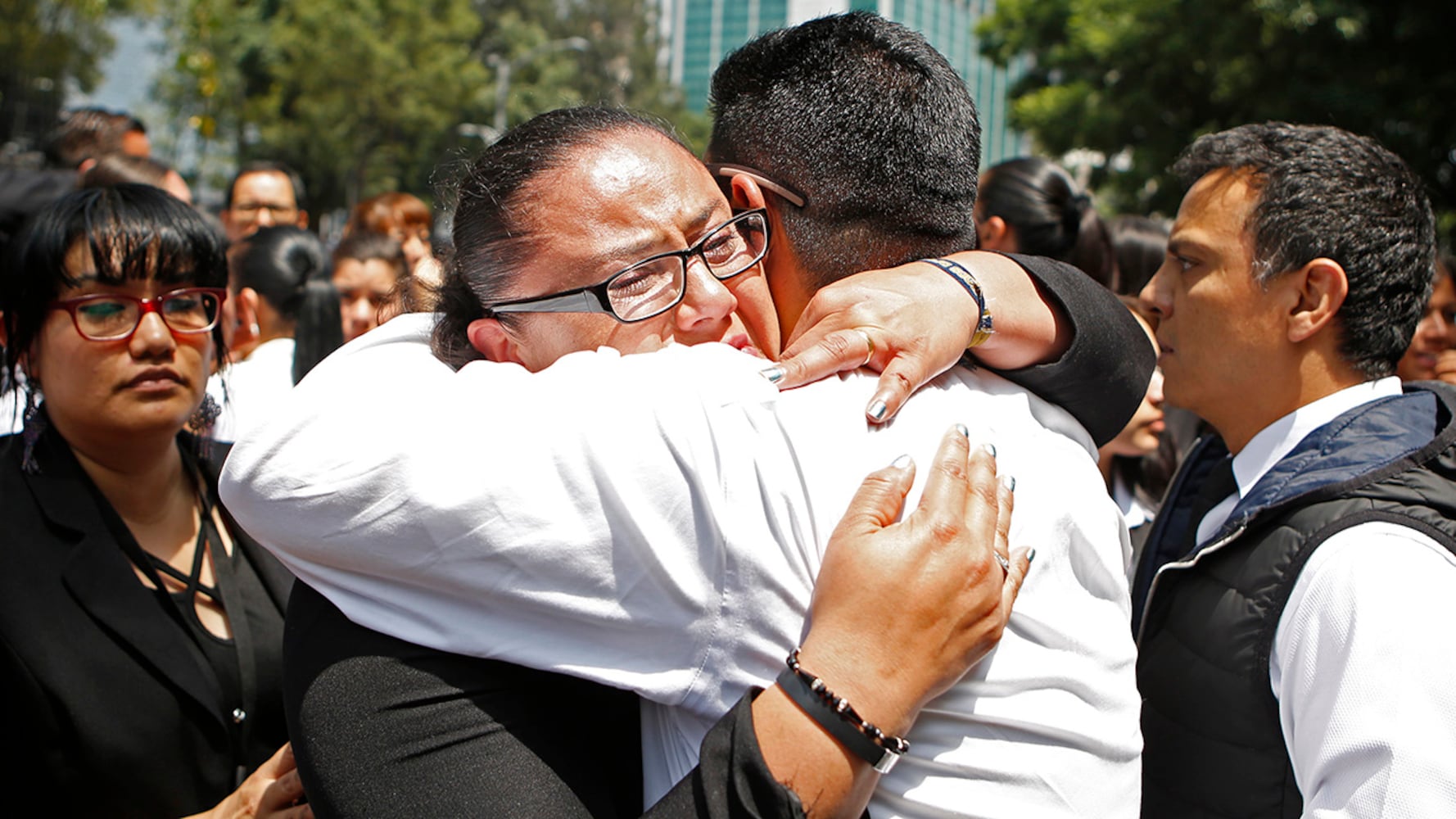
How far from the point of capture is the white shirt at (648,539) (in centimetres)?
133

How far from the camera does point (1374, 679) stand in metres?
1.90

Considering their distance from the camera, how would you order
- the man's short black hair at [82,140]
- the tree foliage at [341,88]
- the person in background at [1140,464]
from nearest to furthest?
the person in background at [1140,464] < the man's short black hair at [82,140] < the tree foliage at [341,88]

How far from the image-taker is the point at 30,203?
4703mm

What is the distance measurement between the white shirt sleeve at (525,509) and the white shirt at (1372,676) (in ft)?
3.90

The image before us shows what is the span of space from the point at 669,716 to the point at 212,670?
153 cm

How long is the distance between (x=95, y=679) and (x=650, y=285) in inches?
60.8

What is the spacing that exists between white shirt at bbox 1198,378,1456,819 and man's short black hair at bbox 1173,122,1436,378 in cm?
72

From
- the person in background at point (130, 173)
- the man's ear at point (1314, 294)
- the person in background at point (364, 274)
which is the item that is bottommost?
the person in background at point (364, 274)

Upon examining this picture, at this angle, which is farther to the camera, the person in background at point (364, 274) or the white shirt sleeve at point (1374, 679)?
the person in background at point (364, 274)

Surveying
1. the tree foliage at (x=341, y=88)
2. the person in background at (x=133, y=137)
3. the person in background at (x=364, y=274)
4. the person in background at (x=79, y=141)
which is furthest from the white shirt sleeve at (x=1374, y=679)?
the tree foliage at (x=341, y=88)

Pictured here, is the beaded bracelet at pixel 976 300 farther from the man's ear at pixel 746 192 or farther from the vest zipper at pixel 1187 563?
the vest zipper at pixel 1187 563

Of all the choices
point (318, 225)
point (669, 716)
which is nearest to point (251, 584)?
point (669, 716)

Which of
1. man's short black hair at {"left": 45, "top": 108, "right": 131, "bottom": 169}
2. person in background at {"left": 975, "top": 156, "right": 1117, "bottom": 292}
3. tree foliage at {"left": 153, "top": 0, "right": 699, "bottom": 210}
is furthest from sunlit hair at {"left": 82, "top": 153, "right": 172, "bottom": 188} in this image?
tree foliage at {"left": 153, "top": 0, "right": 699, "bottom": 210}

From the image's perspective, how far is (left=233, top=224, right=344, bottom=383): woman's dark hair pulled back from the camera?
4732 millimetres
